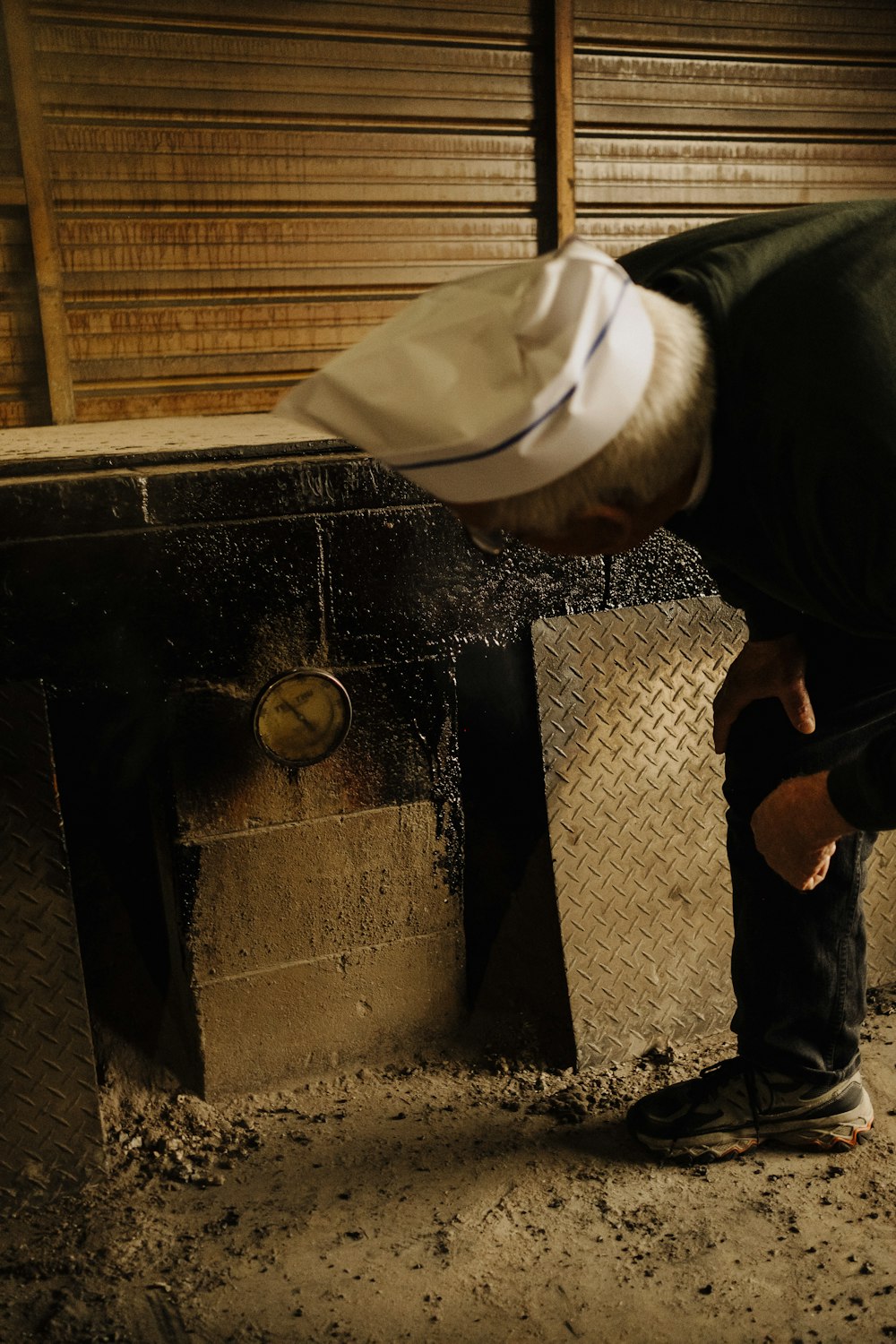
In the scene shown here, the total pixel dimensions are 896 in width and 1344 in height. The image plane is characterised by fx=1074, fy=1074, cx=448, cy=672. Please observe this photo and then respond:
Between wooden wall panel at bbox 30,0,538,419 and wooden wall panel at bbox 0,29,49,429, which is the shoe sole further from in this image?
wooden wall panel at bbox 0,29,49,429

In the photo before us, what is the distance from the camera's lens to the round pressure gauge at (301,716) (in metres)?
2.34

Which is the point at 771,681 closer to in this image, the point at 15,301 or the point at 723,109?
the point at 15,301

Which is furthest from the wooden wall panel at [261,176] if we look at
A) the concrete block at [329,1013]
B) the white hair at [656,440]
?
the white hair at [656,440]

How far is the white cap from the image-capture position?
1378 millimetres

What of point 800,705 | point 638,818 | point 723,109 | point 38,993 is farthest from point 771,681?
point 723,109

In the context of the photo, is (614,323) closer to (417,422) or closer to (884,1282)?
(417,422)

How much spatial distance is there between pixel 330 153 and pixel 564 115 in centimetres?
85

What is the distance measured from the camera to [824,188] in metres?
4.20

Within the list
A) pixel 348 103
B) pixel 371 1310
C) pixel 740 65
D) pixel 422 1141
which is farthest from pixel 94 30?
pixel 371 1310

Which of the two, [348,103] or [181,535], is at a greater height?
[348,103]

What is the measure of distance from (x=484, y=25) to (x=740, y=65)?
1064 mm

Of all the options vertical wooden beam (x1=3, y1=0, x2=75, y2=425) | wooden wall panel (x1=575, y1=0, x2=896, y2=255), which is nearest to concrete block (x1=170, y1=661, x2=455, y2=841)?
vertical wooden beam (x1=3, y1=0, x2=75, y2=425)

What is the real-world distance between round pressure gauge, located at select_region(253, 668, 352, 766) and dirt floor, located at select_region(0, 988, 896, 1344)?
891 mm

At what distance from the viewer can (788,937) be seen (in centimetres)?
225
